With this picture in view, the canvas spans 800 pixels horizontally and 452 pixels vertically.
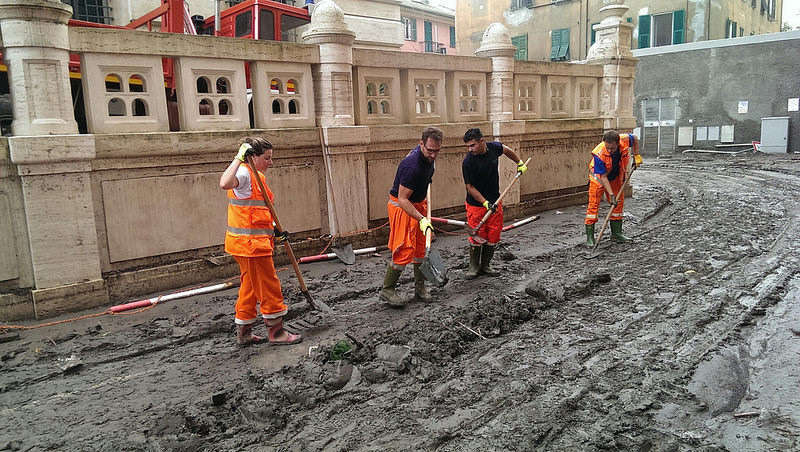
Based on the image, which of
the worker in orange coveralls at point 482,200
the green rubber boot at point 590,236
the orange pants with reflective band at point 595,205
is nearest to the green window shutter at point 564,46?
the orange pants with reflective band at point 595,205

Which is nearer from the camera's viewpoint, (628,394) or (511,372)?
(628,394)

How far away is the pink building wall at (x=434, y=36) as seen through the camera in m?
32.1

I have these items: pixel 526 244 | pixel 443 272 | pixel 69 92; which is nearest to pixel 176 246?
pixel 69 92

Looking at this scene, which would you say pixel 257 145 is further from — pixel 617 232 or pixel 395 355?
pixel 617 232

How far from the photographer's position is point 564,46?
28.7 m

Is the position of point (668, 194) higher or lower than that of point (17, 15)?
lower

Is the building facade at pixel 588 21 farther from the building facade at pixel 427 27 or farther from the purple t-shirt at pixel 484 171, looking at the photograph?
the purple t-shirt at pixel 484 171

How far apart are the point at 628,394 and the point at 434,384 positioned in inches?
50.2

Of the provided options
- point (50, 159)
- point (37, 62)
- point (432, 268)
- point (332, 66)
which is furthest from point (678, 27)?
point (50, 159)

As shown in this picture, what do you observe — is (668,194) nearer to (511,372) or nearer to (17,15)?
(511,372)

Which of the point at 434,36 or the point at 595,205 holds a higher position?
the point at 434,36

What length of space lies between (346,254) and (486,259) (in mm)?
1927

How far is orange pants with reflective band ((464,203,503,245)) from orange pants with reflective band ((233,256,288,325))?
107 inches

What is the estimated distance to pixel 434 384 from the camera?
380 cm
